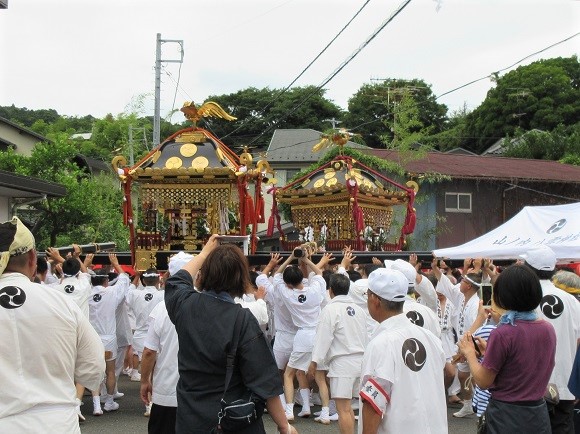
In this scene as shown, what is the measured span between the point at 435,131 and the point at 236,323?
46.9m

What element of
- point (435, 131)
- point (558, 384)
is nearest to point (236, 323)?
point (558, 384)

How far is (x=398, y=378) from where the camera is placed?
14.1 ft

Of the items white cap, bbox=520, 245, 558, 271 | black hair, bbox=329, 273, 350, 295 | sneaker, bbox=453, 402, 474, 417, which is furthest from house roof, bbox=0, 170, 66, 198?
white cap, bbox=520, 245, 558, 271

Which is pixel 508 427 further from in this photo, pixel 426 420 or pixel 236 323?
pixel 236 323

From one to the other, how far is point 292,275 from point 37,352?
5813 millimetres

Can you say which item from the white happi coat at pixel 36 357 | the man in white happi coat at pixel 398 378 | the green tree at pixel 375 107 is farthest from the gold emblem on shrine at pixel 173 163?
the green tree at pixel 375 107

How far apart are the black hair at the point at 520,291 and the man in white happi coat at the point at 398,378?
536 millimetres

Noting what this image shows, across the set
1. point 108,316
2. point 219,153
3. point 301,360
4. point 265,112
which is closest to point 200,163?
point 219,153

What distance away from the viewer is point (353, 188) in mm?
13500

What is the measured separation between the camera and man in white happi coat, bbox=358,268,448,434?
4.26m

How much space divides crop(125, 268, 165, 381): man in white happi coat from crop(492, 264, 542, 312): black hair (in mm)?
6671

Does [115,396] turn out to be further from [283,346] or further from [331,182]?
[331,182]

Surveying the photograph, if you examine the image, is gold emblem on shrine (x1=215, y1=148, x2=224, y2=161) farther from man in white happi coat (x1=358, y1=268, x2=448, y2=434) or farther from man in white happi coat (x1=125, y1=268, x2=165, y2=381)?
man in white happi coat (x1=358, y1=268, x2=448, y2=434)

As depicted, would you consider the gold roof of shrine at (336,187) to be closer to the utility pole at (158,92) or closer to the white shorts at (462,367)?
the white shorts at (462,367)
